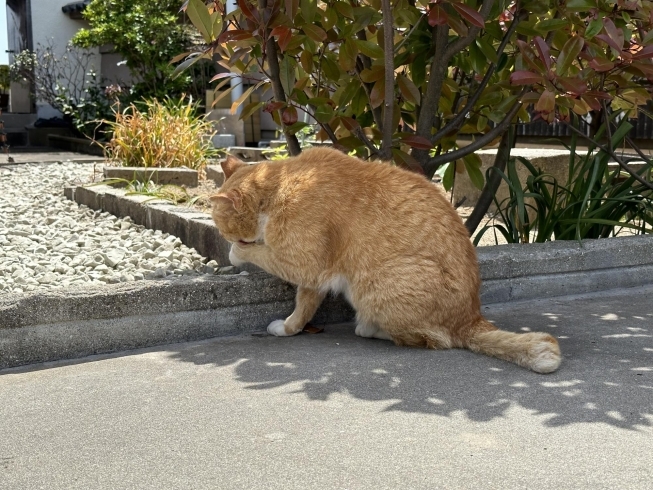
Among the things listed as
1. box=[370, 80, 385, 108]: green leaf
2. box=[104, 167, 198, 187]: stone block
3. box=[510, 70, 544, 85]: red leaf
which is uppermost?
box=[510, 70, 544, 85]: red leaf

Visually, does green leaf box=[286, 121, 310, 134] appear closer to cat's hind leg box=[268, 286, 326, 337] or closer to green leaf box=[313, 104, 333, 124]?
green leaf box=[313, 104, 333, 124]

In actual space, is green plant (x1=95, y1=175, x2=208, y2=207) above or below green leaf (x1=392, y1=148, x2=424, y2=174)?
below

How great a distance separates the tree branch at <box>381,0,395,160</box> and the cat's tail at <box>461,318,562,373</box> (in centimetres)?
138

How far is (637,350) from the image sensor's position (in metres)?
3.66

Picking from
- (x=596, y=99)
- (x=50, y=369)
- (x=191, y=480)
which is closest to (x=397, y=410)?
(x=191, y=480)

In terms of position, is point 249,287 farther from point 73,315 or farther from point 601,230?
point 601,230

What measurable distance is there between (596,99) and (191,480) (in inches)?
110

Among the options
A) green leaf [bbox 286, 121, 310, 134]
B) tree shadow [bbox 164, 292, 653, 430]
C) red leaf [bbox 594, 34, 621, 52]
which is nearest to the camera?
→ tree shadow [bbox 164, 292, 653, 430]

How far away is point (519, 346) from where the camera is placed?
3.37 metres

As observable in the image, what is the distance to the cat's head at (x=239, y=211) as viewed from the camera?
3.78 meters

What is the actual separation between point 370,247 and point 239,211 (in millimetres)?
666

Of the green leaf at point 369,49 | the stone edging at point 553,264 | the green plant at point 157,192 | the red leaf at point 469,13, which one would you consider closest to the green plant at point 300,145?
the green plant at point 157,192

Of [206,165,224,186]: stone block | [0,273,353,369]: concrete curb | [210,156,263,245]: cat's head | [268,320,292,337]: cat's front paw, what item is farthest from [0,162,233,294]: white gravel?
[206,165,224,186]: stone block

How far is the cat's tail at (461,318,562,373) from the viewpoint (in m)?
3.29
